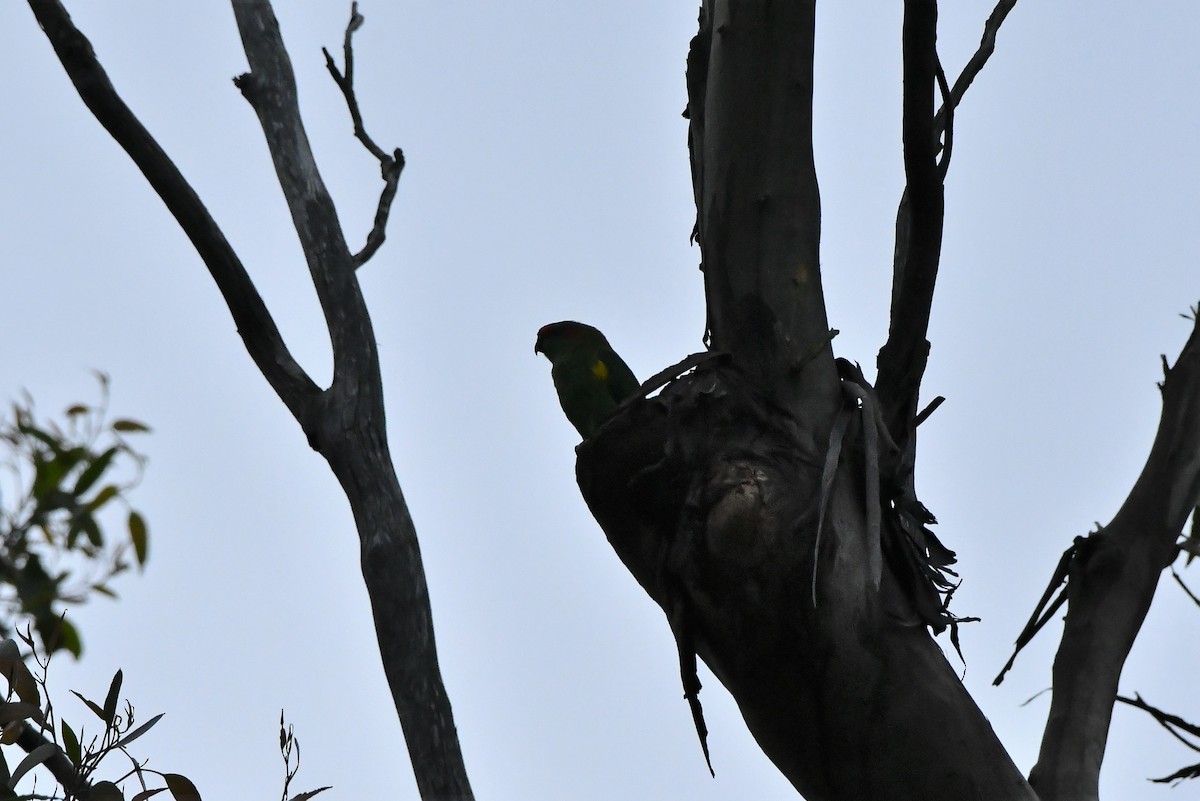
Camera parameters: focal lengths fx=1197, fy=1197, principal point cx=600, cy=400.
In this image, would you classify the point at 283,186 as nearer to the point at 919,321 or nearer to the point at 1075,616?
the point at 919,321

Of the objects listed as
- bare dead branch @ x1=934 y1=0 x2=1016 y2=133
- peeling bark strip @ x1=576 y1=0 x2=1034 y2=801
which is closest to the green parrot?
bare dead branch @ x1=934 y1=0 x2=1016 y2=133

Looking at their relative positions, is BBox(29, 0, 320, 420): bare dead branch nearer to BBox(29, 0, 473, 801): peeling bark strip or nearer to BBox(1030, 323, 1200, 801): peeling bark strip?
BBox(29, 0, 473, 801): peeling bark strip

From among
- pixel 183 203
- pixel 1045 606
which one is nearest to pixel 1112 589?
pixel 1045 606

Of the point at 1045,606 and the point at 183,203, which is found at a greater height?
the point at 183,203

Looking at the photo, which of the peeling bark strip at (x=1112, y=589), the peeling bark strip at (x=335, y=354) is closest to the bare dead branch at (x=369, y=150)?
the peeling bark strip at (x=335, y=354)

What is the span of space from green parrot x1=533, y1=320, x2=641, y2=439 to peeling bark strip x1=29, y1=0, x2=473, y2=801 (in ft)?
4.77

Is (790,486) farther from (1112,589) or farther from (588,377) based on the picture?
(588,377)

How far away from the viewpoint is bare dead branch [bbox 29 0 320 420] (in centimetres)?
273

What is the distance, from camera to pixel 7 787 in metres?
2.03

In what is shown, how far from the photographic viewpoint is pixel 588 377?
454 cm

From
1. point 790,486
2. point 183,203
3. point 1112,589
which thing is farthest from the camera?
point 183,203

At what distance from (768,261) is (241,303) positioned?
4.12 feet

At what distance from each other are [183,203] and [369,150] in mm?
919

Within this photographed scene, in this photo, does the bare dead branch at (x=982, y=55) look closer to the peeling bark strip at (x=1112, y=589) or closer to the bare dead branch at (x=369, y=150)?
the peeling bark strip at (x=1112, y=589)
